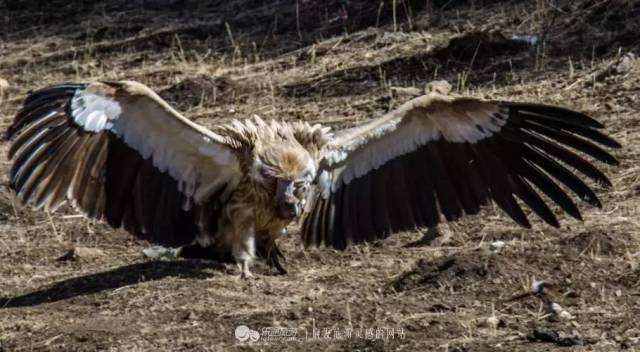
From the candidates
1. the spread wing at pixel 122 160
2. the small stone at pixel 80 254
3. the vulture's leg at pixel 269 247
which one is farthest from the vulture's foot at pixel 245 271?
the small stone at pixel 80 254

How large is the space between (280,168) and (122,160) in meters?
0.87

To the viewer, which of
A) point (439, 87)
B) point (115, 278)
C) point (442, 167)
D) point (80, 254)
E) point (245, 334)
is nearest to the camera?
point (245, 334)

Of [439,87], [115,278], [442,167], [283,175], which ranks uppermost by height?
[439,87]

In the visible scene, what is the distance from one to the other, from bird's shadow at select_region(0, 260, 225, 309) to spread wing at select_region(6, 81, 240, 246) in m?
0.24

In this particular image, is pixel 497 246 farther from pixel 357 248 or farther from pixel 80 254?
pixel 80 254

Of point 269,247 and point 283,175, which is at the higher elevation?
point 283,175

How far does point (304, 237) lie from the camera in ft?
27.5

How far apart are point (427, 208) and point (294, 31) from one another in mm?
6312

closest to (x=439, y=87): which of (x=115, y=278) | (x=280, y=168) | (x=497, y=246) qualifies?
(x=497, y=246)

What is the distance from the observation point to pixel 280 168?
7.98 meters

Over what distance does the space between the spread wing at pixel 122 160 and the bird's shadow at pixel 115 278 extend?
0.24 meters

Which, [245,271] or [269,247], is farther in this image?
[269,247]

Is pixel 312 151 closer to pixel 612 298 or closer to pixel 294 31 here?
pixel 612 298

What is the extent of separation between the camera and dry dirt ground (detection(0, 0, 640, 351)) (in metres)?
6.79
